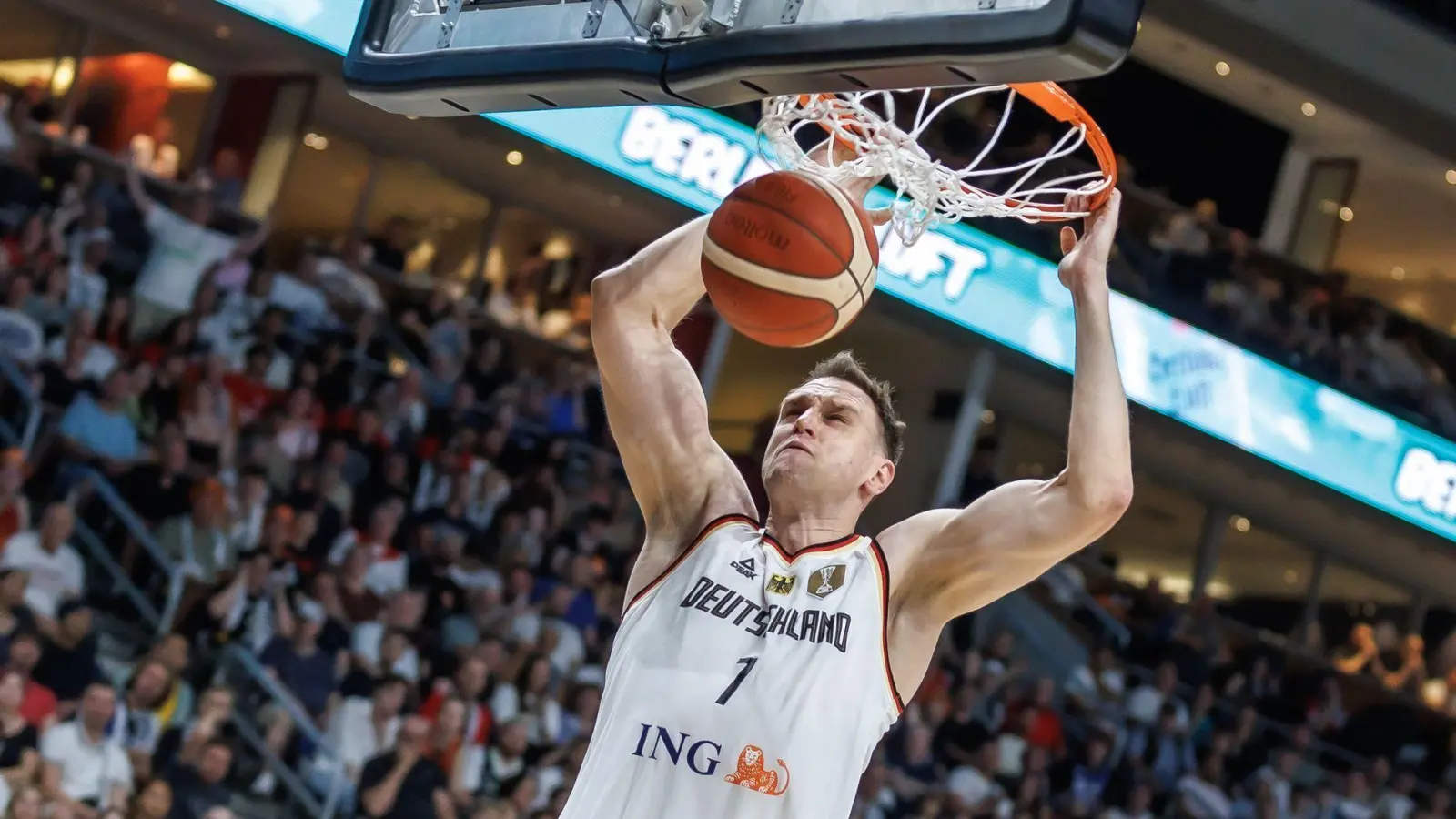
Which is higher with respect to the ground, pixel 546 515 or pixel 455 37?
pixel 455 37

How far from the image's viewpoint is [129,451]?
9.02m

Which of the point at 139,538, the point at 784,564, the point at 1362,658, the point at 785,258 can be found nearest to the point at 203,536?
the point at 139,538

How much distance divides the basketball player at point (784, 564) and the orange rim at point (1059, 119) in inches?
10.0

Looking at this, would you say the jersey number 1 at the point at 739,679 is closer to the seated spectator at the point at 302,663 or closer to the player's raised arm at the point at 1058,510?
the player's raised arm at the point at 1058,510

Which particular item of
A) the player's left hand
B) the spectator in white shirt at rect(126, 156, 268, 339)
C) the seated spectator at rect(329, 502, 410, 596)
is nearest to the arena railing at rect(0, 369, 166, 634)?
the seated spectator at rect(329, 502, 410, 596)

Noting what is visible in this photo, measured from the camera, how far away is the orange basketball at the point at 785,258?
3389mm

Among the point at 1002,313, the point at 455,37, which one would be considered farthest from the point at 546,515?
the point at 455,37

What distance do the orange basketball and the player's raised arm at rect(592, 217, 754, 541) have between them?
0.70ft

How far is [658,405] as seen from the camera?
3605mm

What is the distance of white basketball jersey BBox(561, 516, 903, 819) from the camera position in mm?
3193

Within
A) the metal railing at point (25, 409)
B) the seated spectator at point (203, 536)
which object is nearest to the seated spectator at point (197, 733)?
the seated spectator at point (203, 536)

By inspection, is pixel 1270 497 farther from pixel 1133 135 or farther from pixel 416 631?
pixel 416 631

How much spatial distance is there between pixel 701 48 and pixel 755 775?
136 cm

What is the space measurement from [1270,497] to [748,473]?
205 inches
